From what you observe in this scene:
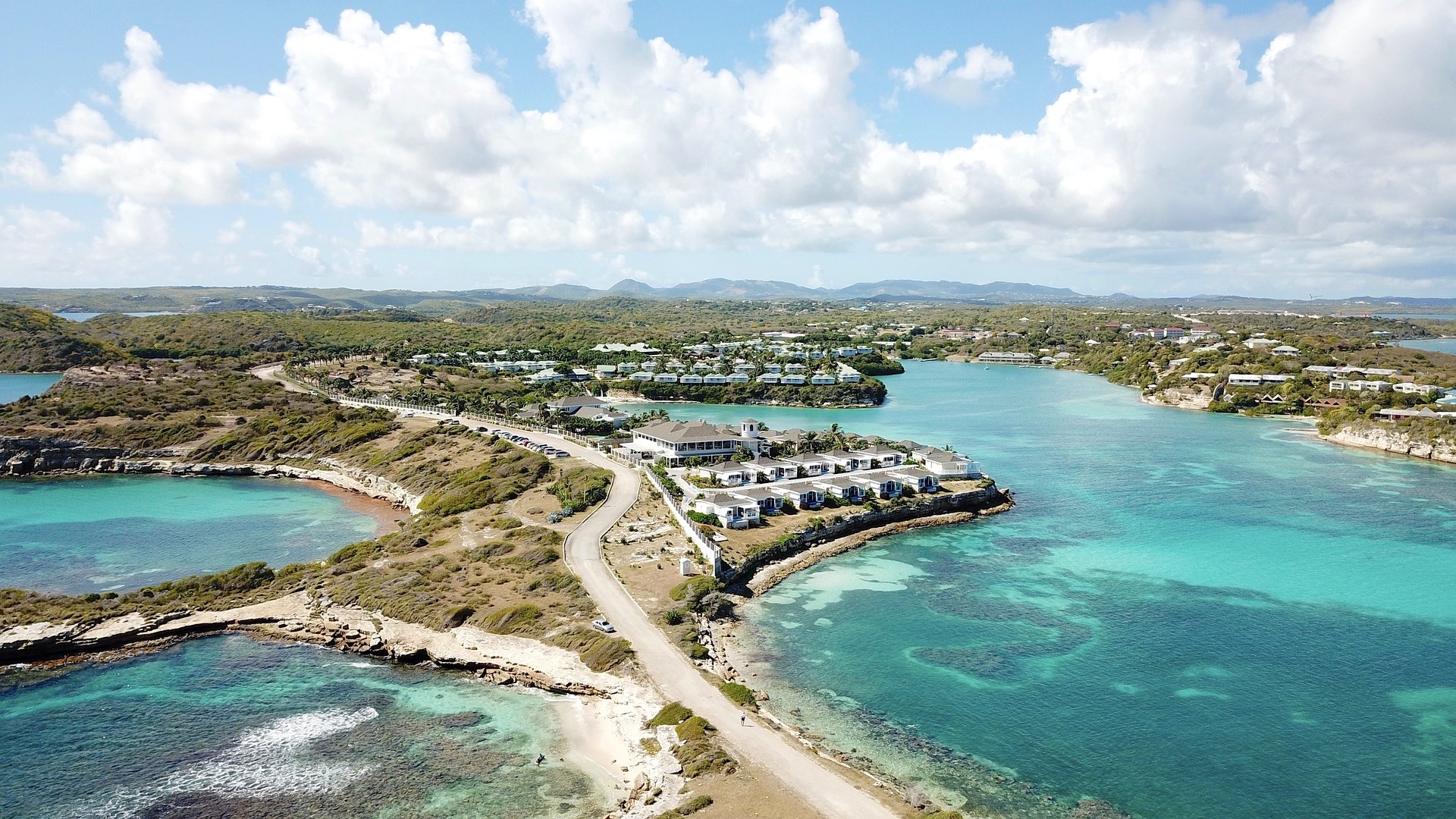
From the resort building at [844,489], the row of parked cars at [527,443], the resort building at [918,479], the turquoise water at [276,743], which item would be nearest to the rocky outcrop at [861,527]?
the resort building at [918,479]

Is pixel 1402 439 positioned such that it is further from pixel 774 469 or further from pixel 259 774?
pixel 259 774

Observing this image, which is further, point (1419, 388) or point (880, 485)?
point (1419, 388)

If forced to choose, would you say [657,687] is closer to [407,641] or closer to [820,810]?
[820,810]

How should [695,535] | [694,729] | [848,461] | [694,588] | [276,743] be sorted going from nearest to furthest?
[694,729], [276,743], [694,588], [695,535], [848,461]

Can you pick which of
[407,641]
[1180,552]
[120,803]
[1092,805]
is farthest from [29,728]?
[1180,552]

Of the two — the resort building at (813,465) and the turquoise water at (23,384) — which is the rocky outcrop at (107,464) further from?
the turquoise water at (23,384)

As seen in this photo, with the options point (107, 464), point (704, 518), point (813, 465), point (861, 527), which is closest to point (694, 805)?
point (704, 518)

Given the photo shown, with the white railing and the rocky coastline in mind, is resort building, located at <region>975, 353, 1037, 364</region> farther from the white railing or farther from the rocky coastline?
the rocky coastline

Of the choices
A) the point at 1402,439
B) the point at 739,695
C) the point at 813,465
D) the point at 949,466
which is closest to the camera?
the point at 739,695
